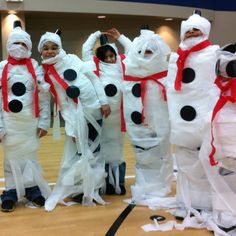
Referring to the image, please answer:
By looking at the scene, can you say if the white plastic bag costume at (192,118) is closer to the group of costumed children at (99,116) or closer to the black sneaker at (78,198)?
the group of costumed children at (99,116)

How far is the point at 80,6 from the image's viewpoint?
8.31 metres

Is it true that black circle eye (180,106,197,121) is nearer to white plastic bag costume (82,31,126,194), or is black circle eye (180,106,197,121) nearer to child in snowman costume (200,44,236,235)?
child in snowman costume (200,44,236,235)

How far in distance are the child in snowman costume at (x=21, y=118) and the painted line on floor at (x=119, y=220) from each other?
25.6 inches

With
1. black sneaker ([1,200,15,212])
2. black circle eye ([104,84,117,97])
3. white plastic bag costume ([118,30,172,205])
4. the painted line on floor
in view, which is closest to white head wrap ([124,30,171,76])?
white plastic bag costume ([118,30,172,205])

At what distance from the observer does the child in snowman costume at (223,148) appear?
7.48ft

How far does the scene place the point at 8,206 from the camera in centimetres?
305

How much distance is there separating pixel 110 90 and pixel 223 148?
1.30 metres

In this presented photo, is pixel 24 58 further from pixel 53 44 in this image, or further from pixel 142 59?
pixel 142 59

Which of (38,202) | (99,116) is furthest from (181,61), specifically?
(38,202)

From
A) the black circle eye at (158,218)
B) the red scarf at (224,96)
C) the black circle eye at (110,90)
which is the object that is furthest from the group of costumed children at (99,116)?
the red scarf at (224,96)

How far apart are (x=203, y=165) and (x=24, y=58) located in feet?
5.09

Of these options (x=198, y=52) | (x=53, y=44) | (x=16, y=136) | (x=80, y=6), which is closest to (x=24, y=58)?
(x=53, y=44)

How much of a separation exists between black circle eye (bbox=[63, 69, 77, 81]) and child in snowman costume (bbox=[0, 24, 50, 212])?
0.16 meters

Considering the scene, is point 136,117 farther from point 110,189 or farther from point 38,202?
point 38,202
